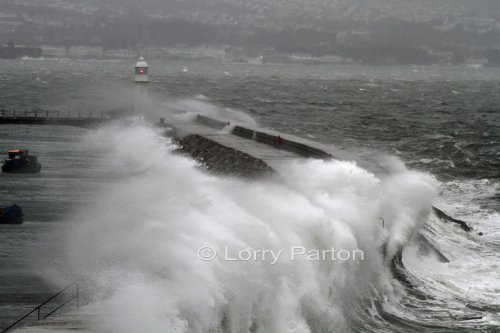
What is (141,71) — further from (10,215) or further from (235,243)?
(235,243)

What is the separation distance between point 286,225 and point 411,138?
3932 centimetres

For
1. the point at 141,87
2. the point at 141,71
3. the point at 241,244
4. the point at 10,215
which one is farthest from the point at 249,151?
the point at 141,87

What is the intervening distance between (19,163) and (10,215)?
9.25 m

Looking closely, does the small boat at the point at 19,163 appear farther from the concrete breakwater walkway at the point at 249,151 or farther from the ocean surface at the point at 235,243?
the concrete breakwater walkway at the point at 249,151

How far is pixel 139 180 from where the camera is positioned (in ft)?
95.0

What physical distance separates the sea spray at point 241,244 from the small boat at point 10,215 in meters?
1.37

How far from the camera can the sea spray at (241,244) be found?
13.5 metres

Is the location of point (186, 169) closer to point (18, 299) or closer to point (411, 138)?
point (18, 299)

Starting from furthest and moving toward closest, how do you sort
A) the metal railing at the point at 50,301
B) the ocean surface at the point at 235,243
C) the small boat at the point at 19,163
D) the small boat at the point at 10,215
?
the small boat at the point at 19,163
the small boat at the point at 10,215
the ocean surface at the point at 235,243
the metal railing at the point at 50,301

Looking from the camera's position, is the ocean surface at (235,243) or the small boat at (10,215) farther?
the small boat at (10,215)

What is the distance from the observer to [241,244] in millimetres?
15953

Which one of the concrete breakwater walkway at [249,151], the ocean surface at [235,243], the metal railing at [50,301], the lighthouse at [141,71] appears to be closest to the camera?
the metal railing at [50,301]

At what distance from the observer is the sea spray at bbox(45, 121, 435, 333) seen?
13.5 m

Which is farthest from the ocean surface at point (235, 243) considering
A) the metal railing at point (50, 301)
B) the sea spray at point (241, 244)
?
the metal railing at point (50, 301)
